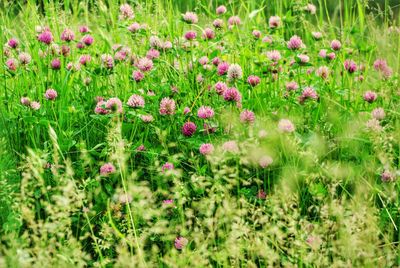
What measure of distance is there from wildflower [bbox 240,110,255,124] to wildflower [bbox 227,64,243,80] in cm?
19

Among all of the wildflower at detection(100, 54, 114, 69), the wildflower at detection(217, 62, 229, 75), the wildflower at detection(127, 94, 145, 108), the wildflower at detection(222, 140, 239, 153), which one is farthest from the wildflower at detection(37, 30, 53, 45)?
the wildflower at detection(222, 140, 239, 153)

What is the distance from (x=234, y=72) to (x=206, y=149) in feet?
1.24

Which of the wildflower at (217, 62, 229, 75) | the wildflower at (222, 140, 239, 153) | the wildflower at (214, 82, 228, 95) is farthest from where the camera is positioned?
the wildflower at (217, 62, 229, 75)

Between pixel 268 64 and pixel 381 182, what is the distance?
66 centimetres

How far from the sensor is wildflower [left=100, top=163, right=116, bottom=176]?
1.89m

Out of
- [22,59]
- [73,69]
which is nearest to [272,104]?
[73,69]

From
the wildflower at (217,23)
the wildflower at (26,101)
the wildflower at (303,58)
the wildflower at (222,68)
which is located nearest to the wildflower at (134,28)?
the wildflower at (217,23)

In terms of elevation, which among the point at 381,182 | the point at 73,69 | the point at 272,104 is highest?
the point at 73,69

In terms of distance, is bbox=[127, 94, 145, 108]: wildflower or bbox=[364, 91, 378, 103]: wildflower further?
bbox=[364, 91, 378, 103]: wildflower

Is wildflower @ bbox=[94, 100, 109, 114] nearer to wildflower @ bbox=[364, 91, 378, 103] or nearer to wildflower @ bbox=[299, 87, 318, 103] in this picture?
wildflower @ bbox=[299, 87, 318, 103]

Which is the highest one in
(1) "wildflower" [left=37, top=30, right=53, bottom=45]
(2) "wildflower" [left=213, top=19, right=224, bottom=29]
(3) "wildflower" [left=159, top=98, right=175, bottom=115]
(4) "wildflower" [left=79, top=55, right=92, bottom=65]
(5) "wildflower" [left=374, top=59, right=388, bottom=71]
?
(1) "wildflower" [left=37, top=30, right=53, bottom=45]

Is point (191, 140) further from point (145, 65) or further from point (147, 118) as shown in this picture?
point (145, 65)

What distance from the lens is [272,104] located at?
225 cm

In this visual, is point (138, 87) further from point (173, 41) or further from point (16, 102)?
point (16, 102)
